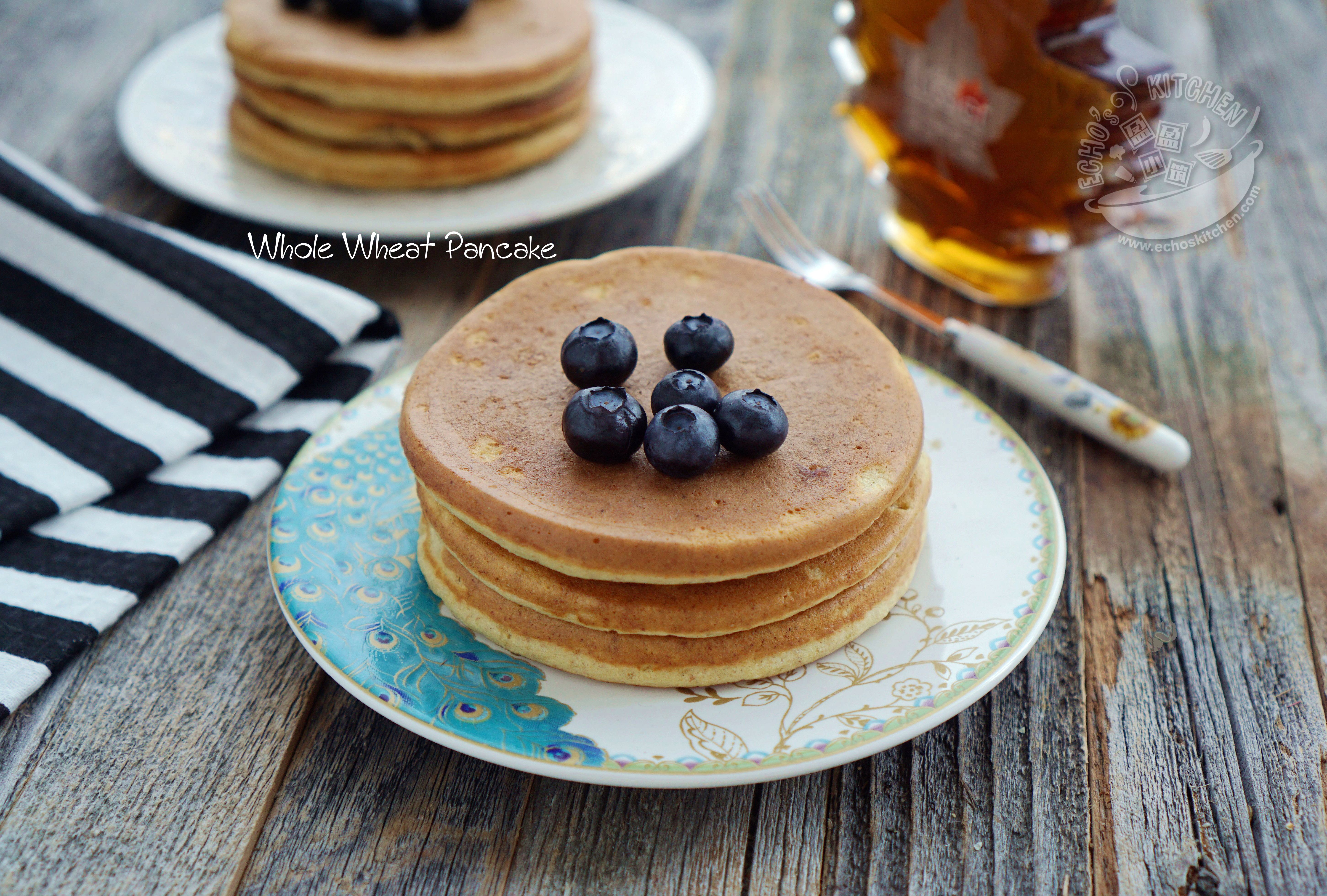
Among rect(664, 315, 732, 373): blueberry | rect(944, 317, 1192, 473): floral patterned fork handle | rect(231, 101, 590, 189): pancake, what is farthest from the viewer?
rect(231, 101, 590, 189): pancake

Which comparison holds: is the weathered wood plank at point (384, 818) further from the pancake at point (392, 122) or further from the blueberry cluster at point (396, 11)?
the blueberry cluster at point (396, 11)

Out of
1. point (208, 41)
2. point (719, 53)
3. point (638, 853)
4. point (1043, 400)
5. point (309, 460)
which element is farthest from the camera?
point (719, 53)

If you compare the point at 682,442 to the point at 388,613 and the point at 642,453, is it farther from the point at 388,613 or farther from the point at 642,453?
the point at 388,613

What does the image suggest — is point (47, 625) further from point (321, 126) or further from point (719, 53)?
point (719, 53)

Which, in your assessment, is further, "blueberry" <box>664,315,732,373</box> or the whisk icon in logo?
the whisk icon in logo

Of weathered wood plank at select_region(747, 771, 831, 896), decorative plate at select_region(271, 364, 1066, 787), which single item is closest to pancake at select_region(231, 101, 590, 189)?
decorative plate at select_region(271, 364, 1066, 787)

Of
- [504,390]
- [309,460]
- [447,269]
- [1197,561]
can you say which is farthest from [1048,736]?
[447,269]

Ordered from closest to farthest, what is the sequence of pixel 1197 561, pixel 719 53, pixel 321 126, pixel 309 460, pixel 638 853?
pixel 638 853, pixel 309 460, pixel 1197 561, pixel 321 126, pixel 719 53

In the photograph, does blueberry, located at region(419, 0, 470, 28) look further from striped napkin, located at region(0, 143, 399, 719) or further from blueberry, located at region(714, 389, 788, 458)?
blueberry, located at region(714, 389, 788, 458)
